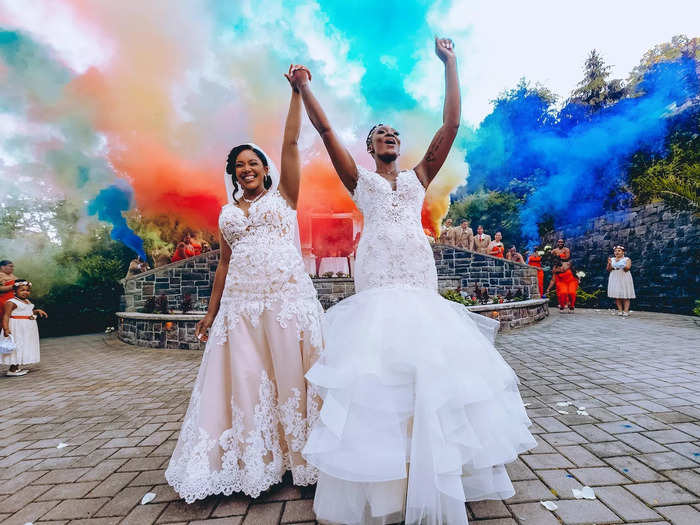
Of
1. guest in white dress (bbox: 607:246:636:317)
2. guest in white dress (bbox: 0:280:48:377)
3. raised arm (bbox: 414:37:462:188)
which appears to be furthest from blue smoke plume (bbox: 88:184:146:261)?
guest in white dress (bbox: 607:246:636:317)

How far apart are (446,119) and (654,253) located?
1381 centimetres

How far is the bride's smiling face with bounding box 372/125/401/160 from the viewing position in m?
2.27

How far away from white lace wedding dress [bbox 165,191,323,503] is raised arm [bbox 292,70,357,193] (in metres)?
0.54

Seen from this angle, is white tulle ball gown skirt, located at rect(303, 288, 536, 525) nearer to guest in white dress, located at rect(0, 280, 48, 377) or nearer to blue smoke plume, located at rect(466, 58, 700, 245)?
guest in white dress, located at rect(0, 280, 48, 377)

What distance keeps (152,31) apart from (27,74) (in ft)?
16.9

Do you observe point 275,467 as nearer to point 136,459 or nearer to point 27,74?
point 136,459

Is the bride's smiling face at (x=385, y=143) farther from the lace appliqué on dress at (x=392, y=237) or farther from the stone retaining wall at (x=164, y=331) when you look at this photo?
the stone retaining wall at (x=164, y=331)

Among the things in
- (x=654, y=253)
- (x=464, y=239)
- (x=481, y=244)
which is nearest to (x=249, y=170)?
(x=464, y=239)

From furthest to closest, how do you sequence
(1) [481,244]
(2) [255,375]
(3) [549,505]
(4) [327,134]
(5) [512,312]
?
(1) [481,244] → (5) [512,312] → (2) [255,375] → (4) [327,134] → (3) [549,505]

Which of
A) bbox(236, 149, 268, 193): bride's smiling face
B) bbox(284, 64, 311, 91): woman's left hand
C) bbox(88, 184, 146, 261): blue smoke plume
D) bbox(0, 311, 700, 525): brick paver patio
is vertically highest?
bbox(88, 184, 146, 261): blue smoke plume

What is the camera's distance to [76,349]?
916 centimetres

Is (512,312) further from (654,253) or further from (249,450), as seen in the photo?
(249,450)

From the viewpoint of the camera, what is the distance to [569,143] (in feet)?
72.2

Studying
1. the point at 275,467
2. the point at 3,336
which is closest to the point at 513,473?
the point at 275,467
